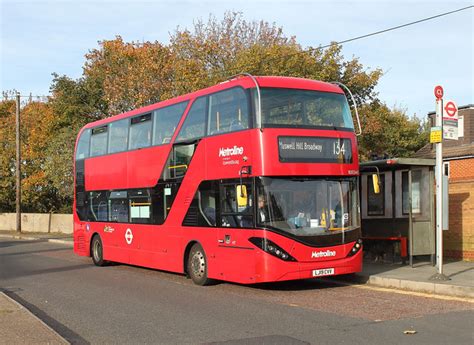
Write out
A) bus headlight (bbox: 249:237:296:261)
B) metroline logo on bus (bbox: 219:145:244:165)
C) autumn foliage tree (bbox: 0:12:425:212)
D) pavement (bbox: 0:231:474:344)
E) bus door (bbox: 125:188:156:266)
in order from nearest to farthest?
pavement (bbox: 0:231:474:344) → bus headlight (bbox: 249:237:296:261) → metroline logo on bus (bbox: 219:145:244:165) → bus door (bbox: 125:188:156:266) → autumn foliage tree (bbox: 0:12:425:212)

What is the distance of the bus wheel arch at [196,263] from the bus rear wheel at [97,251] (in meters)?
5.34

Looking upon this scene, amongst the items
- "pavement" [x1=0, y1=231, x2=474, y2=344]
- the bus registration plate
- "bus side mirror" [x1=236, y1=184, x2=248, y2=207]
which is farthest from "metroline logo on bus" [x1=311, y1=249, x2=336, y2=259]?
"bus side mirror" [x1=236, y1=184, x2=248, y2=207]

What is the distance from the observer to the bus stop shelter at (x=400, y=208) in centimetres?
1349

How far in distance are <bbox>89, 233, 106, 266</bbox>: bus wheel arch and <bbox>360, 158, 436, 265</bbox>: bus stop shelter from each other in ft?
26.8

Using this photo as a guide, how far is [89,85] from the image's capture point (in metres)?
43.2

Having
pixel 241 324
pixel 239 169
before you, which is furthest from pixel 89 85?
pixel 241 324

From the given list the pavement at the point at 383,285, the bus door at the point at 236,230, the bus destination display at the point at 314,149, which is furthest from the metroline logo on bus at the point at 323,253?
the bus destination display at the point at 314,149

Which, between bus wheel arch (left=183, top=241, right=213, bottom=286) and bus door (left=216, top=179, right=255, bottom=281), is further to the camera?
bus wheel arch (left=183, top=241, right=213, bottom=286)

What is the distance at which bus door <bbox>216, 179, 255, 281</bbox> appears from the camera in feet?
35.3

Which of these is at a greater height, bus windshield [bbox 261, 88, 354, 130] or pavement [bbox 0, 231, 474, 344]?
bus windshield [bbox 261, 88, 354, 130]

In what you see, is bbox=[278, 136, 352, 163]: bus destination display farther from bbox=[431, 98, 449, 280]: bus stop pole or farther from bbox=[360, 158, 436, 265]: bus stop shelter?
bbox=[360, 158, 436, 265]: bus stop shelter

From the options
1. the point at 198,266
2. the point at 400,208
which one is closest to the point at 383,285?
the point at 400,208

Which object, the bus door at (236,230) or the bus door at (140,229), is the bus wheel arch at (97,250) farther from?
the bus door at (236,230)

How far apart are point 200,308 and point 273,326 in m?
1.98
